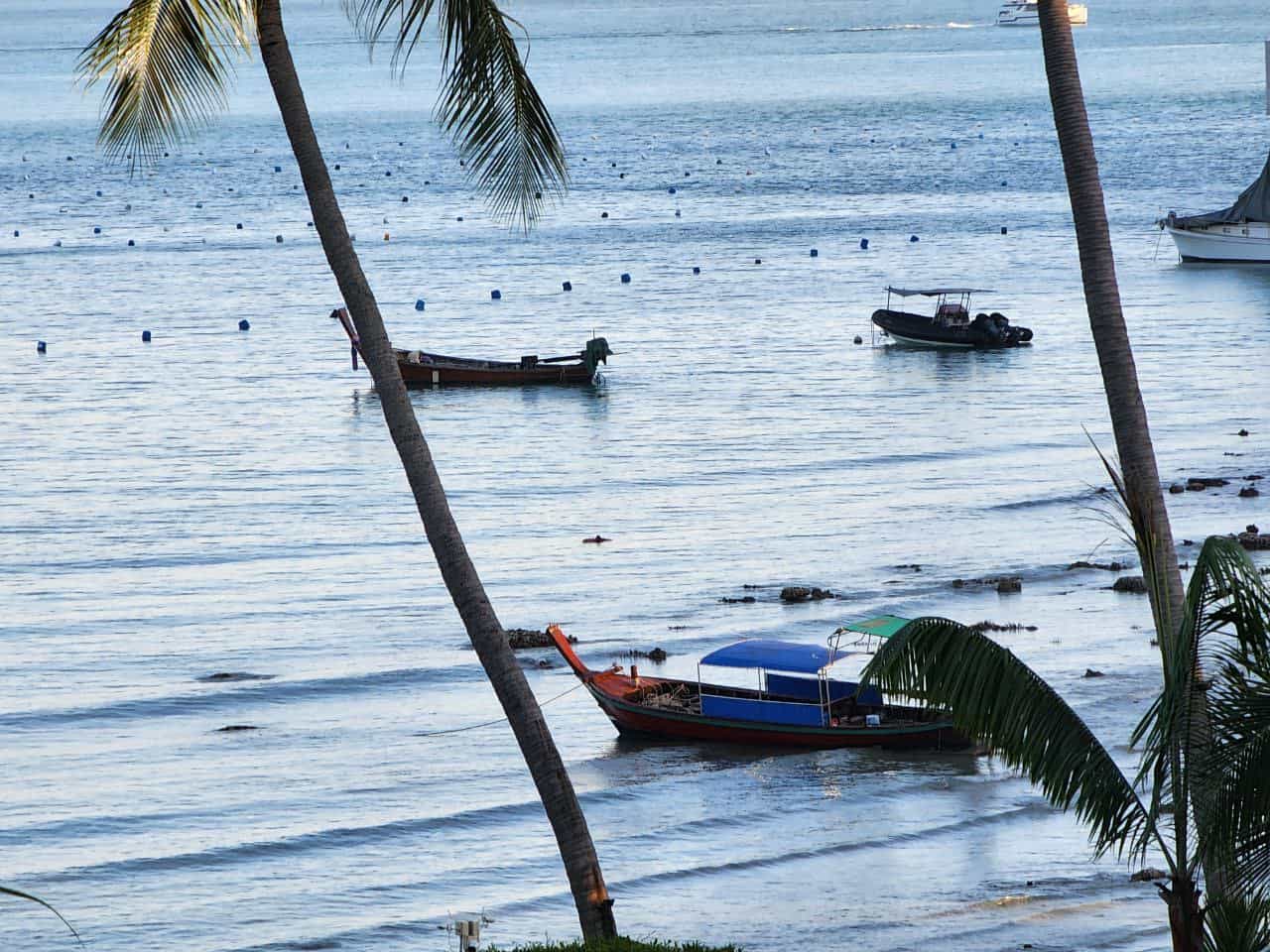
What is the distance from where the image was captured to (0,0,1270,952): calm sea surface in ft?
75.2

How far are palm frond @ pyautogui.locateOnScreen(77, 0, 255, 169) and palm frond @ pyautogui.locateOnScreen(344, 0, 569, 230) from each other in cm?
92

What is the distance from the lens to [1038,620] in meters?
33.2

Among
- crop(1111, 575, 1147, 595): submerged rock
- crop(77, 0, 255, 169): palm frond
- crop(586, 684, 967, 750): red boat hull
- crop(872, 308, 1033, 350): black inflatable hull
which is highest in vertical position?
crop(872, 308, 1033, 350): black inflatable hull

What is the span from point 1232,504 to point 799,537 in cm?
911

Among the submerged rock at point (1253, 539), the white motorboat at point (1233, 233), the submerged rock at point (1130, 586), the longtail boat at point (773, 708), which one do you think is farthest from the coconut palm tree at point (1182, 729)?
the white motorboat at point (1233, 233)

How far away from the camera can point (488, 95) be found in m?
13.6

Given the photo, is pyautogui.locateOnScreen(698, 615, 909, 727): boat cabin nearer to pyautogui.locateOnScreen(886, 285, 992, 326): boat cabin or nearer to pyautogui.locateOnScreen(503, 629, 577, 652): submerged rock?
pyautogui.locateOnScreen(503, 629, 577, 652): submerged rock

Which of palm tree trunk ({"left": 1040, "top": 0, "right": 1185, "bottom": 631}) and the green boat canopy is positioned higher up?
palm tree trunk ({"left": 1040, "top": 0, "right": 1185, "bottom": 631})

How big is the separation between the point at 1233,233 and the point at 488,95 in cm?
7252

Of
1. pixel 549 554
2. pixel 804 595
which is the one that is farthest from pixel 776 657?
pixel 549 554

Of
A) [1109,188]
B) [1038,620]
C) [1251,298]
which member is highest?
[1109,188]

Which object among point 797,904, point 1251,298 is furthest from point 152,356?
point 797,904

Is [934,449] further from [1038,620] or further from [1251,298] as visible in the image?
[1251,298]

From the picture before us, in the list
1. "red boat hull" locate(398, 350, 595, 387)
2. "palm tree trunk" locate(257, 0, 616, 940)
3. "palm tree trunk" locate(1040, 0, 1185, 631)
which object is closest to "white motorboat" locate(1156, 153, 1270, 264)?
"red boat hull" locate(398, 350, 595, 387)
